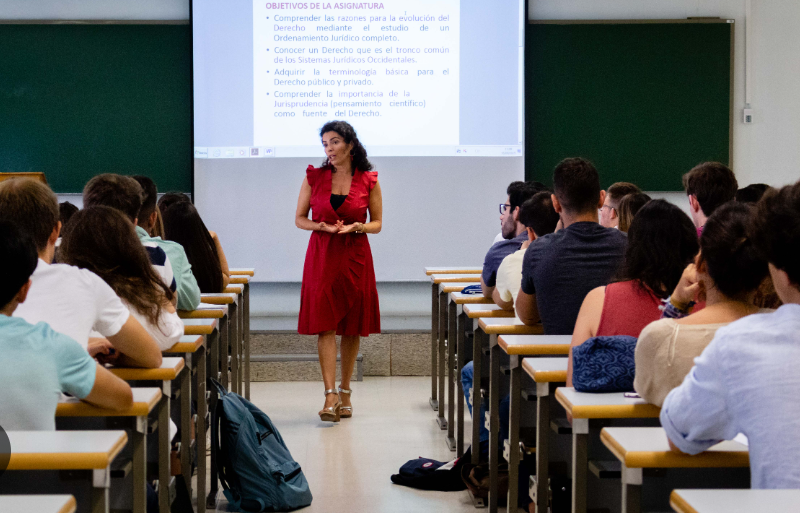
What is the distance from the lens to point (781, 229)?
119cm

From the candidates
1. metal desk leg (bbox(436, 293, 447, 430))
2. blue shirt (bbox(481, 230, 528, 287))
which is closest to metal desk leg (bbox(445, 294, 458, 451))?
metal desk leg (bbox(436, 293, 447, 430))

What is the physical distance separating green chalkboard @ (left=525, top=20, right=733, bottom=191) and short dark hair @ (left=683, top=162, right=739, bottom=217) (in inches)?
101

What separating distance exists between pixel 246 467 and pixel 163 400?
0.86m

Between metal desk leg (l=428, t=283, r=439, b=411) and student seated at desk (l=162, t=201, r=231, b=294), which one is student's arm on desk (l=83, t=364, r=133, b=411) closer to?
student seated at desk (l=162, t=201, r=231, b=294)

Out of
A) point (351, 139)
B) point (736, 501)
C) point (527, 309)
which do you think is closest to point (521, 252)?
point (527, 309)

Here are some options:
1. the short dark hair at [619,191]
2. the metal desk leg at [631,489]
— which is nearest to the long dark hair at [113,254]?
the metal desk leg at [631,489]

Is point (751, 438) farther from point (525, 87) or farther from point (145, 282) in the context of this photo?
point (525, 87)

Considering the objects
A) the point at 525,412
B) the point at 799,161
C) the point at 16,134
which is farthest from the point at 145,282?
the point at 799,161

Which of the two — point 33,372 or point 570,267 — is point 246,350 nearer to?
point 570,267

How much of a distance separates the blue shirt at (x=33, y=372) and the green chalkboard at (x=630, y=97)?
4556mm

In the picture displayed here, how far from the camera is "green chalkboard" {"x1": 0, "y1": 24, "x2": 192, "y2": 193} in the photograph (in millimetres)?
5555

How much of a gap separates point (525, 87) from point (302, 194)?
2.09 m

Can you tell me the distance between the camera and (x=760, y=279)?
60.4 inches

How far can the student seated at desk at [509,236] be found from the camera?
3357mm
